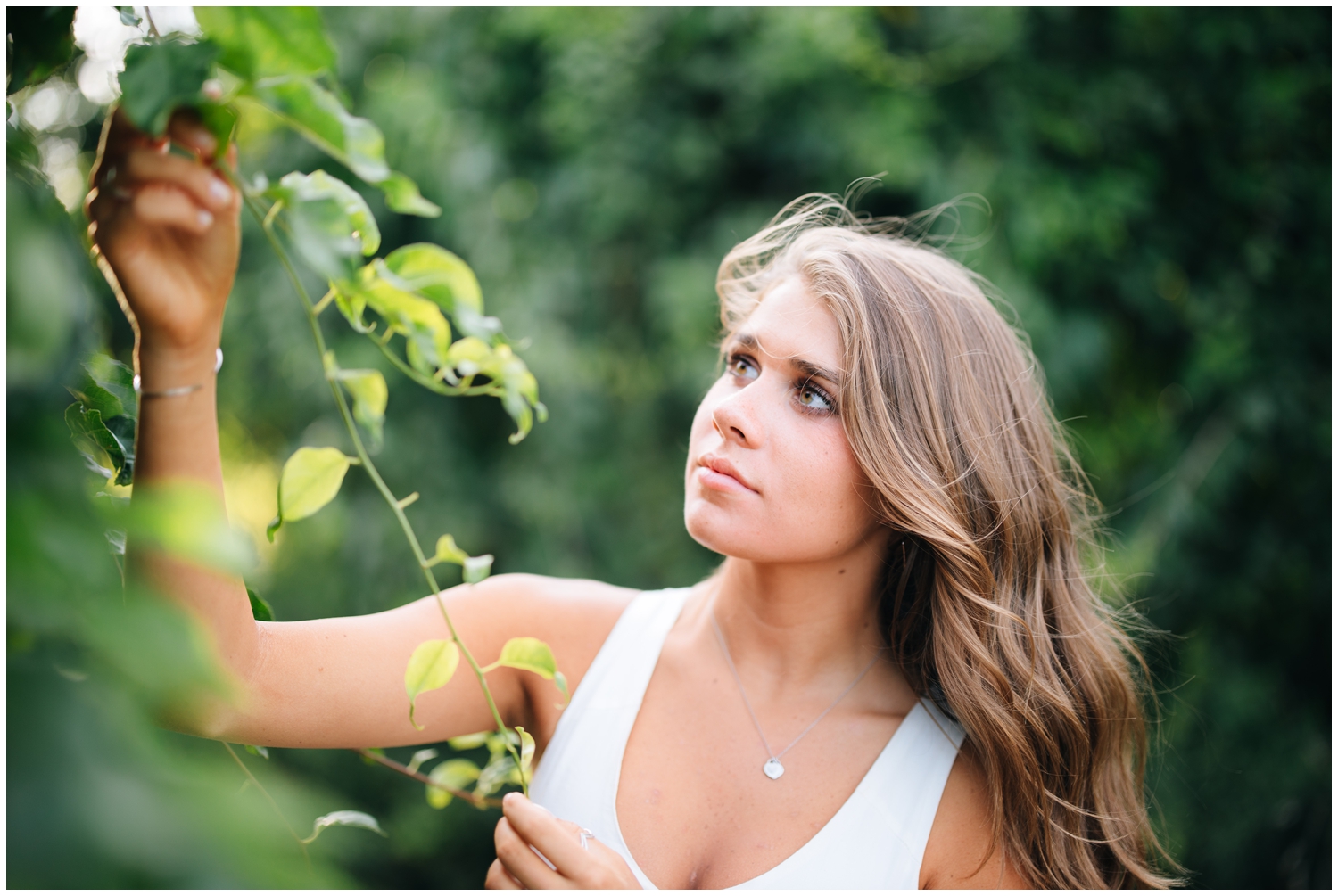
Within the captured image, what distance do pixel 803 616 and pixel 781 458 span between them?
33cm

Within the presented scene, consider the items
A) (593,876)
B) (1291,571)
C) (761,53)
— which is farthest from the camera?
(1291,571)

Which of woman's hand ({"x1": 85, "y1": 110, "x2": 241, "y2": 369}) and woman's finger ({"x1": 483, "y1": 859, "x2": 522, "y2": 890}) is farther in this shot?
woman's finger ({"x1": 483, "y1": 859, "x2": 522, "y2": 890})

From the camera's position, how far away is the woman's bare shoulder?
1.17 m

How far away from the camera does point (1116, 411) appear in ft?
9.08

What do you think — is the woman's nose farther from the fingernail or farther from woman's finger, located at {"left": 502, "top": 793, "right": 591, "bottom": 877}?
the fingernail

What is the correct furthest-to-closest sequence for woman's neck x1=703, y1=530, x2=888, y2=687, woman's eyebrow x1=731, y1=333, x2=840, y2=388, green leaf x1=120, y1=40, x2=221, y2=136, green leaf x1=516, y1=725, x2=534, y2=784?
woman's neck x1=703, y1=530, x2=888, y2=687, woman's eyebrow x1=731, y1=333, x2=840, y2=388, green leaf x1=516, y1=725, x2=534, y2=784, green leaf x1=120, y1=40, x2=221, y2=136

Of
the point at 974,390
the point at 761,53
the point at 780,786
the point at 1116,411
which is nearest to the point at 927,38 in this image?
the point at 761,53

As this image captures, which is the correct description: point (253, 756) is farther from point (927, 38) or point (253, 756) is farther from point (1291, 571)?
point (1291, 571)

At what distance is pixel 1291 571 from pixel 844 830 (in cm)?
233

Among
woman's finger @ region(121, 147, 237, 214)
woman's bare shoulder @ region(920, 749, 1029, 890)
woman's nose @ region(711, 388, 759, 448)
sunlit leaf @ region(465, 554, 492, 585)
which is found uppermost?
woman's finger @ region(121, 147, 237, 214)

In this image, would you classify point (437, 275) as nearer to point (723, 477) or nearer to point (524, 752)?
point (524, 752)

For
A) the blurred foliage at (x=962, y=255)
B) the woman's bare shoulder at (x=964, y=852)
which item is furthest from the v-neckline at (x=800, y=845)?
the blurred foliage at (x=962, y=255)

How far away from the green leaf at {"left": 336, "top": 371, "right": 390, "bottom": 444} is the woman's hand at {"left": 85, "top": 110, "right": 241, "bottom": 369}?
0.11m

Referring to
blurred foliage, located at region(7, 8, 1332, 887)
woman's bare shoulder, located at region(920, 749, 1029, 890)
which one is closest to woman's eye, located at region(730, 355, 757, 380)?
woman's bare shoulder, located at region(920, 749, 1029, 890)
